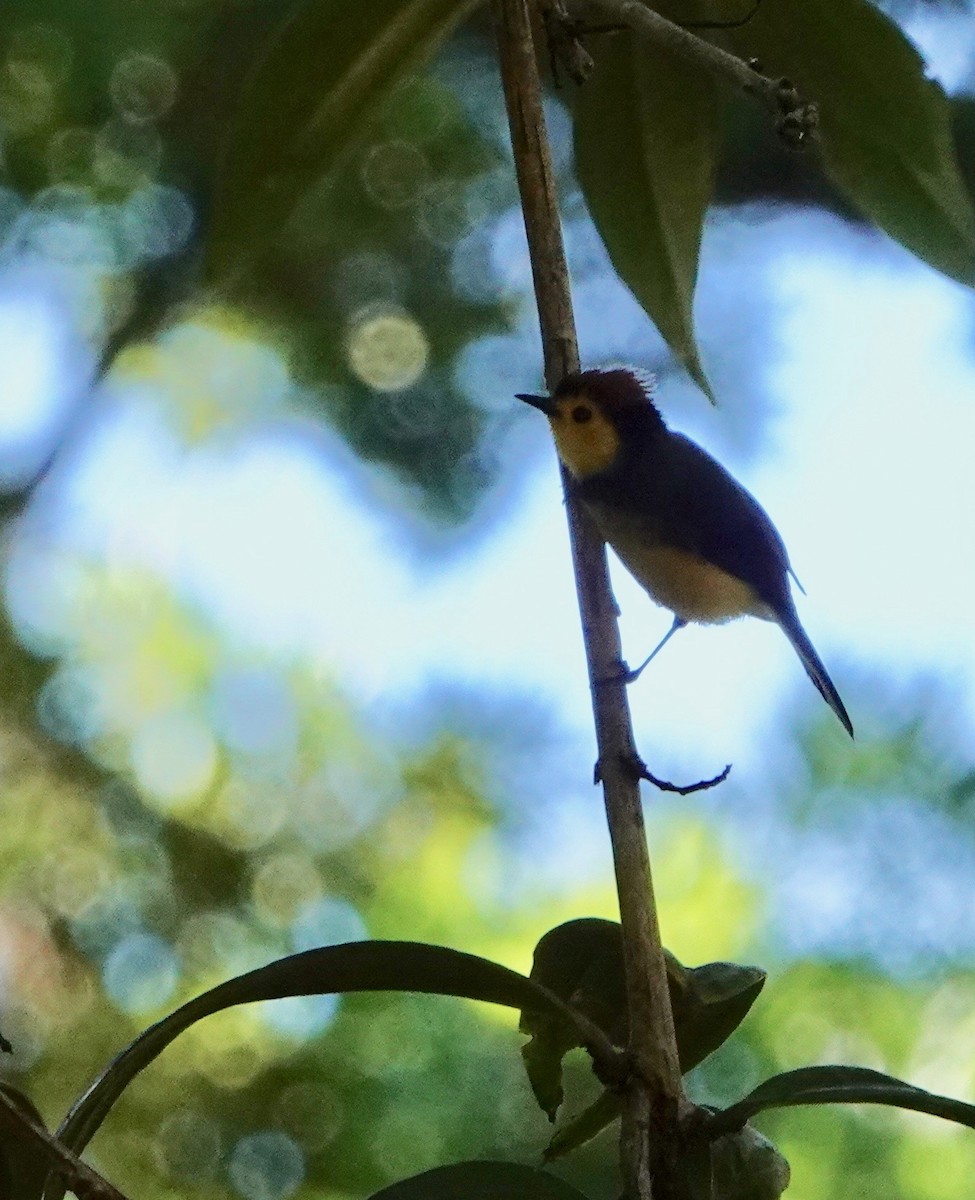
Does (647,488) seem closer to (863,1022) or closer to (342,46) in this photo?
(342,46)

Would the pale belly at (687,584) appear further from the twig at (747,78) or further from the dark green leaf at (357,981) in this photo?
the dark green leaf at (357,981)

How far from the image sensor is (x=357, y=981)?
0.58 metres

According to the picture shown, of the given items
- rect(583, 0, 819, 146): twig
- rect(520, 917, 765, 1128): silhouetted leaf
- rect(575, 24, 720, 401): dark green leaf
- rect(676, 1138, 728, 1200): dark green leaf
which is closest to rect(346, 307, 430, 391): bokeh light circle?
rect(575, 24, 720, 401): dark green leaf

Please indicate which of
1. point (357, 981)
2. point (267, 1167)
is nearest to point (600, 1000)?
point (357, 981)

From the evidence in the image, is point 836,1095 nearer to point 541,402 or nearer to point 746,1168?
point 746,1168

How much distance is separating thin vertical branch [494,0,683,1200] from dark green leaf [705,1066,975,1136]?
3cm

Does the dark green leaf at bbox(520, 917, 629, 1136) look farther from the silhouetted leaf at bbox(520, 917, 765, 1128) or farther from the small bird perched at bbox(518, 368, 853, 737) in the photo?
the small bird perched at bbox(518, 368, 853, 737)

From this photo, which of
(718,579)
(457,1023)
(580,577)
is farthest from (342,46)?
(457,1023)

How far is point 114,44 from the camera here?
1.58 m

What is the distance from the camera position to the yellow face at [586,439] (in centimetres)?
109

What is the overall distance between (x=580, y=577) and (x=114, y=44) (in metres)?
1.14

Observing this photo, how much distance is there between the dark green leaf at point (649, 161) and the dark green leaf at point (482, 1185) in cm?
48

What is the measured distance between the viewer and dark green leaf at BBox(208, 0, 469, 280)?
837 millimetres

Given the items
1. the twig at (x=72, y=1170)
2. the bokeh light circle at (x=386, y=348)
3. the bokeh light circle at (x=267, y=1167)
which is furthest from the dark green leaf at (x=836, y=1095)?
the bokeh light circle at (x=386, y=348)
